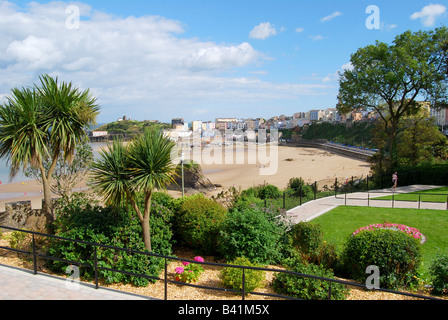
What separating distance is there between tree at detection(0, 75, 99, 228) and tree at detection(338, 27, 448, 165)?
72.3 feet

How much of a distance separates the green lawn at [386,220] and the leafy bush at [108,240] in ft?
17.4

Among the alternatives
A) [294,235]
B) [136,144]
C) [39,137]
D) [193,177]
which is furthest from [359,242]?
[193,177]

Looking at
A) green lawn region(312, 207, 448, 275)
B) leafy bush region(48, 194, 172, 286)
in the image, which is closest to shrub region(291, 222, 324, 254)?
green lawn region(312, 207, 448, 275)

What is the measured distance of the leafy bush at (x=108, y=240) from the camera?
699 cm

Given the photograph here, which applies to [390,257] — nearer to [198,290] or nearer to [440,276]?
[440,276]

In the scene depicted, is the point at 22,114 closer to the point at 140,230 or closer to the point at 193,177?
the point at 140,230

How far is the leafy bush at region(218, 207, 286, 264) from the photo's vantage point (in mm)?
8008

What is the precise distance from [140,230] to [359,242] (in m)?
5.14

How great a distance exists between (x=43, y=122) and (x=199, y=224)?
4955 mm

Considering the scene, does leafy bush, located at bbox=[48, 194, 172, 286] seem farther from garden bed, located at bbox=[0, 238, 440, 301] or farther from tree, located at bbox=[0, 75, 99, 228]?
tree, located at bbox=[0, 75, 99, 228]

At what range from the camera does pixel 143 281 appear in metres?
6.91

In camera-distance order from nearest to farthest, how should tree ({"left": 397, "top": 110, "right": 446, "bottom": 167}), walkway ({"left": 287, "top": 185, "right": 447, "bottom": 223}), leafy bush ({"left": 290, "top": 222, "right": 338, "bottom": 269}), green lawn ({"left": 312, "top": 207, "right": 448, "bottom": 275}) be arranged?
leafy bush ({"left": 290, "top": 222, "right": 338, "bottom": 269})
green lawn ({"left": 312, "top": 207, "right": 448, "bottom": 275})
walkway ({"left": 287, "top": 185, "right": 447, "bottom": 223})
tree ({"left": 397, "top": 110, "right": 446, "bottom": 167})

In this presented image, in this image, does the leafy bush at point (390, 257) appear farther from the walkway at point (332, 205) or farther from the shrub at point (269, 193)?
the shrub at point (269, 193)

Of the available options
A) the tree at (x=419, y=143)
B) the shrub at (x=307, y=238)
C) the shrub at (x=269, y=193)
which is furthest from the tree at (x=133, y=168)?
the tree at (x=419, y=143)
